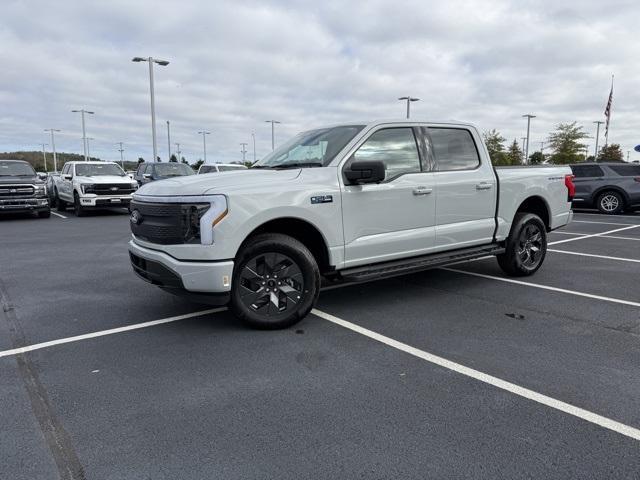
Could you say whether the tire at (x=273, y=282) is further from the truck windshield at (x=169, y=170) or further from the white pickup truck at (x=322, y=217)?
the truck windshield at (x=169, y=170)

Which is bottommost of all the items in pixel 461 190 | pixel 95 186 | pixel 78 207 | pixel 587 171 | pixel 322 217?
pixel 78 207

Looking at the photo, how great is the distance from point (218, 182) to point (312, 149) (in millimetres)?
1336

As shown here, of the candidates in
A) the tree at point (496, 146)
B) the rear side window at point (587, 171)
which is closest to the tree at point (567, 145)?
the tree at point (496, 146)

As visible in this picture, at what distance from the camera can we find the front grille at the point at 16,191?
1480 centimetres

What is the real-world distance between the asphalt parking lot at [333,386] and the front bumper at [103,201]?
1070 centimetres

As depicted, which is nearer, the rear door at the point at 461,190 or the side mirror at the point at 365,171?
the side mirror at the point at 365,171

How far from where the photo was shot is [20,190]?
1503 centimetres

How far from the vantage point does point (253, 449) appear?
2.69 m

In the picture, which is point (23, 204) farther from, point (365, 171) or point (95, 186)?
point (365, 171)

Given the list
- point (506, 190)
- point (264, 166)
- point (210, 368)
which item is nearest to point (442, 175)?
point (506, 190)

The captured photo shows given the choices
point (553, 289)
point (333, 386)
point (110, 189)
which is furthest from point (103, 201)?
point (333, 386)

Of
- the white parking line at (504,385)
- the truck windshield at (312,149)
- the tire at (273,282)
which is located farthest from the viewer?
the truck windshield at (312,149)

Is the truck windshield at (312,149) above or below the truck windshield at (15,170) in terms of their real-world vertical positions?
above

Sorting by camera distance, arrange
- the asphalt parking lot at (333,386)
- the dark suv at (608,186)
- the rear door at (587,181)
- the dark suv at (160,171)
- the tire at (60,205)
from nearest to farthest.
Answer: the asphalt parking lot at (333,386) → the dark suv at (608,186) → the rear door at (587,181) → the tire at (60,205) → the dark suv at (160,171)
